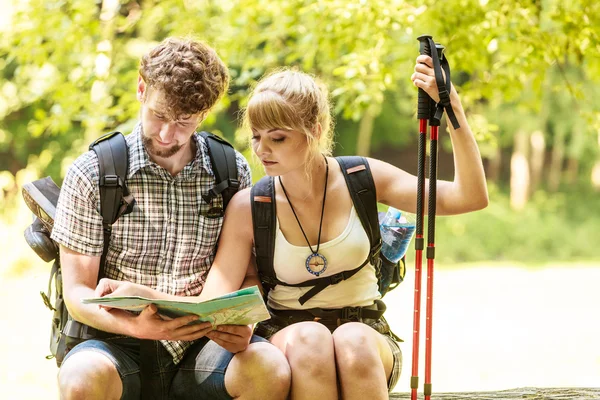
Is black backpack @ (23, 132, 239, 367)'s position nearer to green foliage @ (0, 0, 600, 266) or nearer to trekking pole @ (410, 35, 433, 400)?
green foliage @ (0, 0, 600, 266)

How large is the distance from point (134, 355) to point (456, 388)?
5.09m

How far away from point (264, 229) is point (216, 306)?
599 mm

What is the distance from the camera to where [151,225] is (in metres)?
2.99

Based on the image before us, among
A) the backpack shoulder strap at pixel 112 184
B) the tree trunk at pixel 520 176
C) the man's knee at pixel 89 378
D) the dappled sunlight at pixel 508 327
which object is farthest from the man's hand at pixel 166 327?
the tree trunk at pixel 520 176

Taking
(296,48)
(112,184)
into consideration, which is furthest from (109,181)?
(296,48)

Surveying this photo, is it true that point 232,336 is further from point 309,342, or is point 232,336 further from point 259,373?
point 309,342

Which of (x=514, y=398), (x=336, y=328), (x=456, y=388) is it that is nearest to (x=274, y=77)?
(x=336, y=328)

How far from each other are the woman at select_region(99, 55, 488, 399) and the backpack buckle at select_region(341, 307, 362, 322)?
0.06 ft

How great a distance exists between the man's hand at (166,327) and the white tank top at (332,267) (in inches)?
16.9

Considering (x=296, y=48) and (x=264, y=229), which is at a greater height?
(x=296, y=48)

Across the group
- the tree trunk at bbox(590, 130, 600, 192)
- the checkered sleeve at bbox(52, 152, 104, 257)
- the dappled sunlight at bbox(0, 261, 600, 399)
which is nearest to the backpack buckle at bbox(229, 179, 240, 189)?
the checkered sleeve at bbox(52, 152, 104, 257)

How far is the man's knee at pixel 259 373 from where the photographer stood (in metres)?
2.67

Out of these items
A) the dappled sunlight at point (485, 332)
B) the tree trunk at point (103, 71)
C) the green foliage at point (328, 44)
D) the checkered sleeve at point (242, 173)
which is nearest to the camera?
the checkered sleeve at point (242, 173)

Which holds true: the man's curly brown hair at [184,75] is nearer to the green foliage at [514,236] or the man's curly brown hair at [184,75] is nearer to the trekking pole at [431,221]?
the trekking pole at [431,221]
